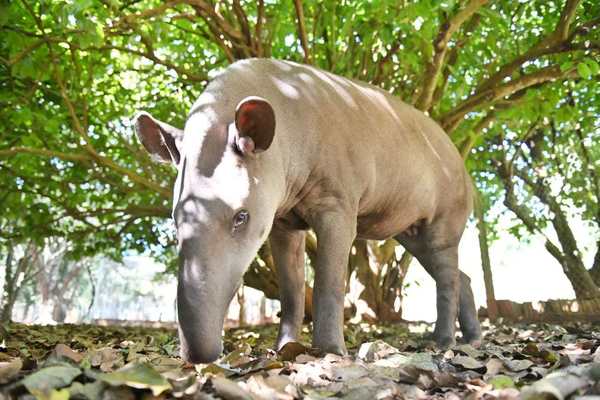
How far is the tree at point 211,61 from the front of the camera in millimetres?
5789

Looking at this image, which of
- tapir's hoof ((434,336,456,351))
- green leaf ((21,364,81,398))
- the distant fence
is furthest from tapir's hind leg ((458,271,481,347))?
green leaf ((21,364,81,398))

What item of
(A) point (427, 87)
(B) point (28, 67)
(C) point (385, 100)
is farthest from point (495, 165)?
(B) point (28, 67)

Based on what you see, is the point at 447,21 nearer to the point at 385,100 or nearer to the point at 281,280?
the point at 385,100

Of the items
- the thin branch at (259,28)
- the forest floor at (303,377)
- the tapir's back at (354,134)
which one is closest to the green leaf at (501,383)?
the forest floor at (303,377)

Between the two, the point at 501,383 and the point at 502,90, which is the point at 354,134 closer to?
the point at 501,383

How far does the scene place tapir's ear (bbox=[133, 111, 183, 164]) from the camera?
356 centimetres

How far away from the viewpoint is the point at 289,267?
14.5ft

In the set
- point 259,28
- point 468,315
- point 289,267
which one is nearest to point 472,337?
point 468,315

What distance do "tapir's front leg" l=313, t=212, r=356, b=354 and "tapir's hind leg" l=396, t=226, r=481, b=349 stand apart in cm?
143

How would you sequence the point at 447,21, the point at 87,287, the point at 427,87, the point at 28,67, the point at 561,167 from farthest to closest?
the point at 87,287, the point at 561,167, the point at 427,87, the point at 447,21, the point at 28,67

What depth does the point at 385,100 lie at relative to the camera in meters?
4.83

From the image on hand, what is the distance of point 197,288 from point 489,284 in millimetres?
7398

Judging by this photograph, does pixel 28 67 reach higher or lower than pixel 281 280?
higher

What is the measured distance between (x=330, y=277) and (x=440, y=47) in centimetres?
366
